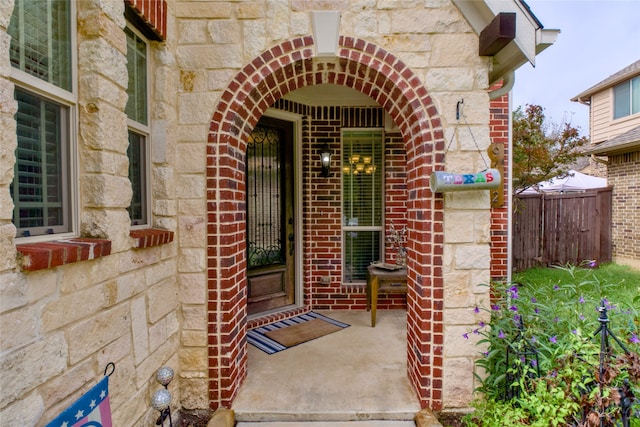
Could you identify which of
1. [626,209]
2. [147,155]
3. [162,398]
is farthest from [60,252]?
[626,209]

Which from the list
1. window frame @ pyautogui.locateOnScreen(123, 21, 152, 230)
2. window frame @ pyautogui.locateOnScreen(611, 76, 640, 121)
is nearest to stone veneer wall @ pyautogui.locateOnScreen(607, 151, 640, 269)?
window frame @ pyautogui.locateOnScreen(611, 76, 640, 121)

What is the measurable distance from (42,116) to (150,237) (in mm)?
822

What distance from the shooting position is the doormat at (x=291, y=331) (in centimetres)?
358

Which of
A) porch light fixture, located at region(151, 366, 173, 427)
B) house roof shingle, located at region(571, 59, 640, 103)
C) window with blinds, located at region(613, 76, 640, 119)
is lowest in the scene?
porch light fixture, located at region(151, 366, 173, 427)

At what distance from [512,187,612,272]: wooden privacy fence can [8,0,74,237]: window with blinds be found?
7.19 m

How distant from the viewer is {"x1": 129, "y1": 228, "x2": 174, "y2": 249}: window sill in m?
1.99

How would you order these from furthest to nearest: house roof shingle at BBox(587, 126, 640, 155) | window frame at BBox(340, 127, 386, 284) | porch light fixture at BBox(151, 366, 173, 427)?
house roof shingle at BBox(587, 126, 640, 155), window frame at BBox(340, 127, 386, 284), porch light fixture at BBox(151, 366, 173, 427)

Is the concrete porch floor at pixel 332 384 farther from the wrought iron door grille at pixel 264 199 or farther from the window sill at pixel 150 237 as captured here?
the window sill at pixel 150 237

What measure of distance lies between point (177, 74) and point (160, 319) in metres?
1.71

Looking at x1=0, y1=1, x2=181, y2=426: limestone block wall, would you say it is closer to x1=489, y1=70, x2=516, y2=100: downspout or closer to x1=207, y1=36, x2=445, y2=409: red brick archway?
x1=207, y1=36, x2=445, y2=409: red brick archway

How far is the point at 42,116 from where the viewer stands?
151 centimetres

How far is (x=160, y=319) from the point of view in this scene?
89.7 inches

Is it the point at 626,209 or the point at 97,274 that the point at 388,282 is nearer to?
the point at 97,274

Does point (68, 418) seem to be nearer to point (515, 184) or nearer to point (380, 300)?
point (380, 300)
